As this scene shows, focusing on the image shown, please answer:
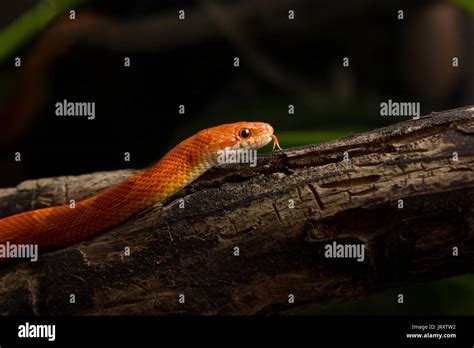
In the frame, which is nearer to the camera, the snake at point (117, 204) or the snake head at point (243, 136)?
the snake at point (117, 204)

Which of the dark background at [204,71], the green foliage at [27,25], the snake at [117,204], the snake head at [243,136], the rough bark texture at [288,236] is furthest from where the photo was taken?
the dark background at [204,71]

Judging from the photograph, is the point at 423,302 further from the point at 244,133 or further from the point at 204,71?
the point at 204,71

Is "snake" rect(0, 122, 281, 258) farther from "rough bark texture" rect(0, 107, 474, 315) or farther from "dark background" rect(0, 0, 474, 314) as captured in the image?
"dark background" rect(0, 0, 474, 314)

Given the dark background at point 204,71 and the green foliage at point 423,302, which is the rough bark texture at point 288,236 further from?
the dark background at point 204,71

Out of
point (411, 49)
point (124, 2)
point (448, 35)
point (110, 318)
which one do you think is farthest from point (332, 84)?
point (110, 318)

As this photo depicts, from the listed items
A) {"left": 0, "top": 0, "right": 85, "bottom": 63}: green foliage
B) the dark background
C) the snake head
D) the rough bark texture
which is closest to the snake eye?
the snake head

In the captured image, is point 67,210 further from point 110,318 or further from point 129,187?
point 110,318

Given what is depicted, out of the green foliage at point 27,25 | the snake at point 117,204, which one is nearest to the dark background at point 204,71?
the green foliage at point 27,25

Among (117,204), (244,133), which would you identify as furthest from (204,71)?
(117,204)
